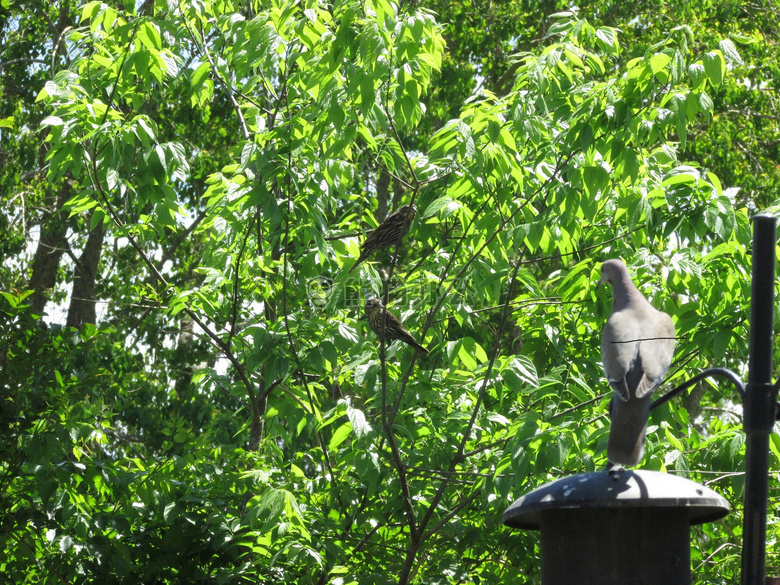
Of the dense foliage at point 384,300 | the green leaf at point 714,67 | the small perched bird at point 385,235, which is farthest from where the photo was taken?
the small perched bird at point 385,235

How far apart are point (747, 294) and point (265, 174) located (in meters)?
2.54

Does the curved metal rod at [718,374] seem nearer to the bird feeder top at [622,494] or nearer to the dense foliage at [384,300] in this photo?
the bird feeder top at [622,494]

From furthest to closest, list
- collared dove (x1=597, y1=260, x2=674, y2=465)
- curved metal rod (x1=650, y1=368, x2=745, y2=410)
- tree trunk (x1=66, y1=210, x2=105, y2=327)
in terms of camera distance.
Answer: tree trunk (x1=66, y1=210, x2=105, y2=327) → collared dove (x1=597, y1=260, x2=674, y2=465) → curved metal rod (x1=650, y1=368, x2=745, y2=410)

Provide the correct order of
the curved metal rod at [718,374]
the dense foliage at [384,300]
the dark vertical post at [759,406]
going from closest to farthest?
the dark vertical post at [759,406], the curved metal rod at [718,374], the dense foliage at [384,300]

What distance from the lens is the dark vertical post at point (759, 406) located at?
2.21 metres

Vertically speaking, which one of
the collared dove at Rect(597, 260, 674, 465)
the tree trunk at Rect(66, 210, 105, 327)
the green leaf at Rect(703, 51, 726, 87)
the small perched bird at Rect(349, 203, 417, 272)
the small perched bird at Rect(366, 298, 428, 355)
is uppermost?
the tree trunk at Rect(66, 210, 105, 327)

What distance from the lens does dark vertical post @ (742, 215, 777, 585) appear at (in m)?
2.21

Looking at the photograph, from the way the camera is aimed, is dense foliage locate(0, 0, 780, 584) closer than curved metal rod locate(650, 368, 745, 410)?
No

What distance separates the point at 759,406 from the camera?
2.28 meters

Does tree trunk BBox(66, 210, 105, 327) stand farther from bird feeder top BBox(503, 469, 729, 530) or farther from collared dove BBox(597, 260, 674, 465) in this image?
collared dove BBox(597, 260, 674, 465)

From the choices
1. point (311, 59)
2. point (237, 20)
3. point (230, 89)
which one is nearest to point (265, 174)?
point (311, 59)

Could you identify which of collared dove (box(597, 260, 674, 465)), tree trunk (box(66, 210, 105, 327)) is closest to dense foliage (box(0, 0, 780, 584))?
collared dove (box(597, 260, 674, 465))

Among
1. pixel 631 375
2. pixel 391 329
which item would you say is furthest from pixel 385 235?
pixel 631 375

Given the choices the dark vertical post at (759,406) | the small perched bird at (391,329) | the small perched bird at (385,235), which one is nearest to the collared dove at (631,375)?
the dark vertical post at (759,406)
